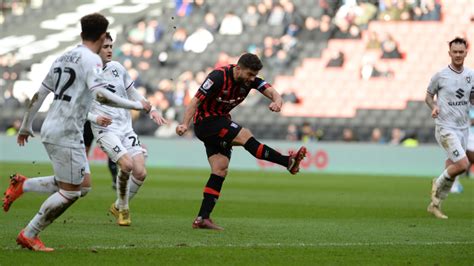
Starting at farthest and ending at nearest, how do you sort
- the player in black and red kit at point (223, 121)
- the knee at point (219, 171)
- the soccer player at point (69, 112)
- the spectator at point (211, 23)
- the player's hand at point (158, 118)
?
the spectator at point (211, 23)
the knee at point (219, 171)
the player in black and red kit at point (223, 121)
the player's hand at point (158, 118)
the soccer player at point (69, 112)

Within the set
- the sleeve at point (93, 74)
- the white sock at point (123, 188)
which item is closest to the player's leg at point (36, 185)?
the sleeve at point (93, 74)

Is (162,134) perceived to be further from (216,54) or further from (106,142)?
(106,142)

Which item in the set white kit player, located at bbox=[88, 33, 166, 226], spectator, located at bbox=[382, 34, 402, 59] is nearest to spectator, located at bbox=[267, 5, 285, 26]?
spectator, located at bbox=[382, 34, 402, 59]

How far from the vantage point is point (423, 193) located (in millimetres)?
19484

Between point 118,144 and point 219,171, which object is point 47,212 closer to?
point 219,171

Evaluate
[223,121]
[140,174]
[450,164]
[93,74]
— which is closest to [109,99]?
[93,74]

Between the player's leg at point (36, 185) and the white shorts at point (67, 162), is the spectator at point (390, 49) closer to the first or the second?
the player's leg at point (36, 185)

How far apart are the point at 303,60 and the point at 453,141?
2081 centimetres

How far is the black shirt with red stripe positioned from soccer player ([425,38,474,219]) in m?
3.31

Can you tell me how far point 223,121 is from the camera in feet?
36.0

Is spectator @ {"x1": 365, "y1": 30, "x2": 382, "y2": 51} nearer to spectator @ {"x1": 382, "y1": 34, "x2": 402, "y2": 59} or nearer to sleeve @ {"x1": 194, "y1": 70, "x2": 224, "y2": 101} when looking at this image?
spectator @ {"x1": 382, "y1": 34, "x2": 402, "y2": 59}

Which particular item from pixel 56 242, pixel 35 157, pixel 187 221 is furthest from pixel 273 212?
pixel 35 157

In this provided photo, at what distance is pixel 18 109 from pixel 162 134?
5811 mm

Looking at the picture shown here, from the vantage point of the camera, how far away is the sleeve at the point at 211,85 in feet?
35.1
